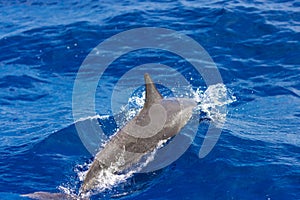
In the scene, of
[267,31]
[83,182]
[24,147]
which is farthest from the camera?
[267,31]

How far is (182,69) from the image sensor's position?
1579cm

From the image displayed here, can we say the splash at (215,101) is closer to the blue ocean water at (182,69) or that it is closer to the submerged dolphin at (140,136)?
the blue ocean water at (182,69)

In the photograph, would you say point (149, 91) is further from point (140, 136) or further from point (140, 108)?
point (140, 108)

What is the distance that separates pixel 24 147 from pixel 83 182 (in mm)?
2706

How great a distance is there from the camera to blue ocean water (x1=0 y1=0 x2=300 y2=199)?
10.1 metres

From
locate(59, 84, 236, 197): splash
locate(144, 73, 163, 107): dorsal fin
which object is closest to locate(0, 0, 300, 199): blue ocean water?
locate(59, 84, 236, 197): splash

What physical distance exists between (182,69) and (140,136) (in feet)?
18.7

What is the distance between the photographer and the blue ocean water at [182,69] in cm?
A: 1013

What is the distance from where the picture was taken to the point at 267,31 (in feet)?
57.0

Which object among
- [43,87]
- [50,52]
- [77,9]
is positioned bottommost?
[43,87]

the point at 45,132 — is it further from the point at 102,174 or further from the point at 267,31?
the point at 267,31

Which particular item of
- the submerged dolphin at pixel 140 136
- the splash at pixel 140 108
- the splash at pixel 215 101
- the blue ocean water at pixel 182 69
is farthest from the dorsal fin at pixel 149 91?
the splash at pixel 215 101

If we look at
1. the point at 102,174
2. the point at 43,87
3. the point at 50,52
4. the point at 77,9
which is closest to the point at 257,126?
the point at 102,174

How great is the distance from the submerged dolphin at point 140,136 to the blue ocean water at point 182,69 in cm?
39
